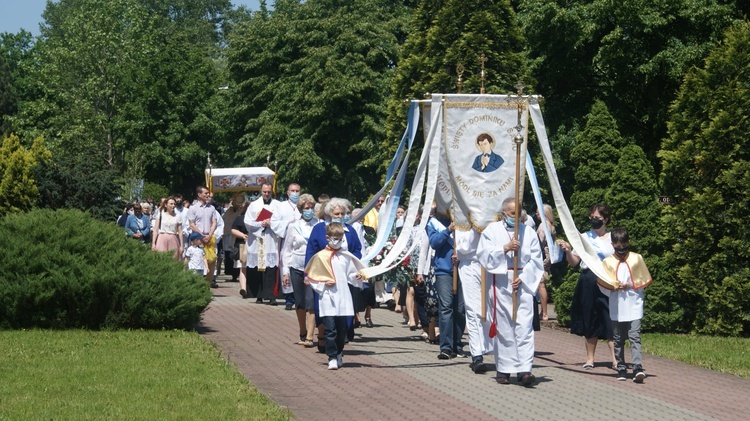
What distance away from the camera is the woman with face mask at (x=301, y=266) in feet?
48.0

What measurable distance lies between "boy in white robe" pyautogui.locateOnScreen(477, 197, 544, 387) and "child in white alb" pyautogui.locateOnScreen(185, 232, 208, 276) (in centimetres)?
1030

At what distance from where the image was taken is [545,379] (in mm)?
12328

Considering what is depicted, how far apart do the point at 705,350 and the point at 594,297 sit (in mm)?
2781

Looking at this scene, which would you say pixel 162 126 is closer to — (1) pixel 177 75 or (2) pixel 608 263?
(1) pixel 177 75

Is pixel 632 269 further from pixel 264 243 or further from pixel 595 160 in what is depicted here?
pixel 264 243

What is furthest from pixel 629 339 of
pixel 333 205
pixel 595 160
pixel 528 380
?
pixel 595 160

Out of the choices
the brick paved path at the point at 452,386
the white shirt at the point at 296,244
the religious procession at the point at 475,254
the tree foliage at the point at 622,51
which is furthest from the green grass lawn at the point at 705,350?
the tree foliage at the point at 622,51

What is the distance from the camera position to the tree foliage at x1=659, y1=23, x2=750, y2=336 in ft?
54.8

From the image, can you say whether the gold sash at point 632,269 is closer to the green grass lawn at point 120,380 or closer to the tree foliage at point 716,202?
the green grass lawn at point 120,380

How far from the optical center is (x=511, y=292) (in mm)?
11953

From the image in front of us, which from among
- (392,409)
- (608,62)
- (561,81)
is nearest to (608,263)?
(392,409)

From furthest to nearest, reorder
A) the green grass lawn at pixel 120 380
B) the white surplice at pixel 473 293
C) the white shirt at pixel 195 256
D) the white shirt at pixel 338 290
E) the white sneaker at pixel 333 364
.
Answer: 1. the white shirt at pixel 195 256
2. the white shirt at pixel 338 290
3. the white sneaker at pixel 333 364
4. the white surplice at pixel 473 293
5. the green grass lawn at pixel 120 380

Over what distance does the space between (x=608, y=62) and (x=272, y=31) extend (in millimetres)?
25528

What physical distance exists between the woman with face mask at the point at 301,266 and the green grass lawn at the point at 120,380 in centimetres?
129
